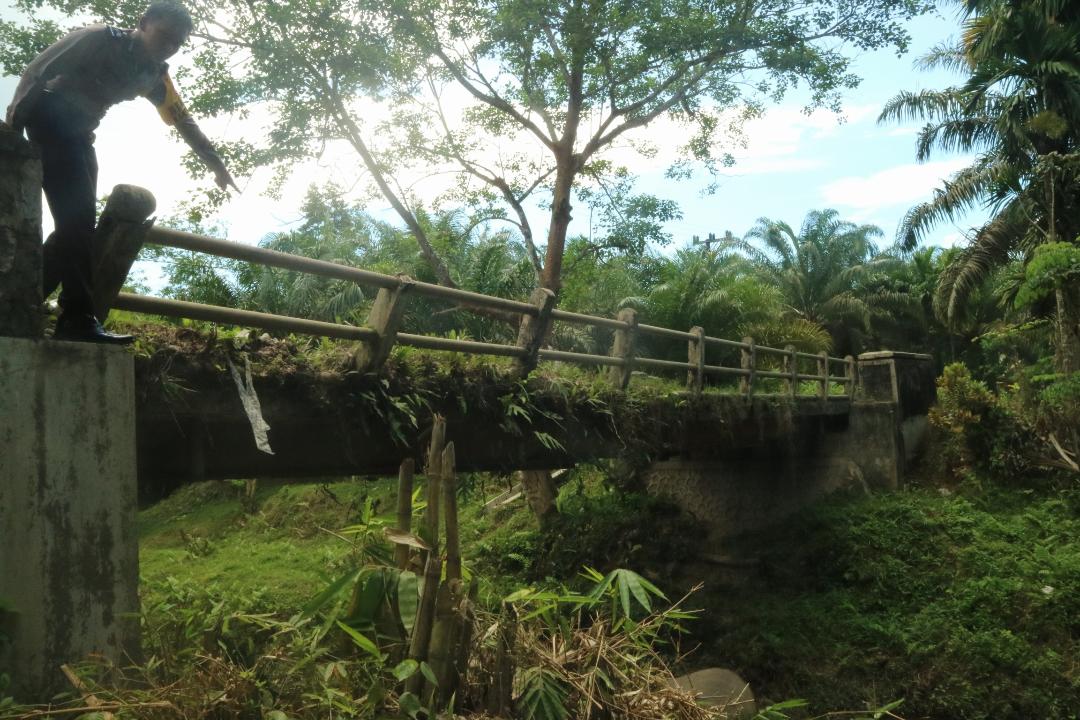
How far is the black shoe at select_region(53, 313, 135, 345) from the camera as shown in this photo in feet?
11.5

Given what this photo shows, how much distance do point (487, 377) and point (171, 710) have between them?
391 centimetres

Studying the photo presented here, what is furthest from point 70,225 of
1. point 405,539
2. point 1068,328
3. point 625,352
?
point 1068,328

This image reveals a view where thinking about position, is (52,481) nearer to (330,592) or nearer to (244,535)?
(330,592)

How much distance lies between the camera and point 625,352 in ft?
26.2

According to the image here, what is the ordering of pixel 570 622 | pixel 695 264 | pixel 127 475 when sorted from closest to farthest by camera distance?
pixel 570 622
pixel 127 475
pixel 695 264

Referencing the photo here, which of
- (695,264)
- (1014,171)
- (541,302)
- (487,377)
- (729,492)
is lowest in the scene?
(729,492)

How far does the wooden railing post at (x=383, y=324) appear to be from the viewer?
5039mm

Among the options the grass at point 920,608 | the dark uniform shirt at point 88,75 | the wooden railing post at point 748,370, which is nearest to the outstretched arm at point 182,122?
the dark uniform shirt at point 88,75

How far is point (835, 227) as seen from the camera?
108 feet

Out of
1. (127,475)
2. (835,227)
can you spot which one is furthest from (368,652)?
(835,227)

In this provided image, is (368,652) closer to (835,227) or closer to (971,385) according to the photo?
(971,385)

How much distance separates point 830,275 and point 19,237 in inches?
1188

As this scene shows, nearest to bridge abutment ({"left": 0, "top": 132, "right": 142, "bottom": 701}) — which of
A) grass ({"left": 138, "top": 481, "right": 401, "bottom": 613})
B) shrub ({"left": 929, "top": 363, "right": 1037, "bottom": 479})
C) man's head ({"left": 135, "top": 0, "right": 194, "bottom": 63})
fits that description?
man's head ({"left": 135, "top": 0, "right": 194, "bottom": 63})

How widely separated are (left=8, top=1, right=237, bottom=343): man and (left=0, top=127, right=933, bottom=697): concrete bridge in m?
0.15
